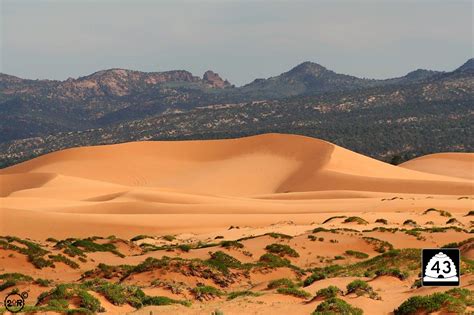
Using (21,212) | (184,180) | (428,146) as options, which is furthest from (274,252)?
(428,146)

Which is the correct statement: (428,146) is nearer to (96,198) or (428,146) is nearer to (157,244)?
(96,198)

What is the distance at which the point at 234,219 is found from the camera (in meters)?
57.3

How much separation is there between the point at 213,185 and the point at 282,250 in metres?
66.1

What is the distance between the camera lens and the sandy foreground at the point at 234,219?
2734 centimetres

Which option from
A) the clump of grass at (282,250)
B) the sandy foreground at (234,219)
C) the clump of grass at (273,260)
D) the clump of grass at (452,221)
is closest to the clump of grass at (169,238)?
the sandy foreground at (234,219)

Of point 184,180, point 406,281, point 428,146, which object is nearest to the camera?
point 406,281

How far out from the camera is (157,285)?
28.1 m

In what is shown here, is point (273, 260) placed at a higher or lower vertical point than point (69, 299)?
lower

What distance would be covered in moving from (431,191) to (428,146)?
103 m

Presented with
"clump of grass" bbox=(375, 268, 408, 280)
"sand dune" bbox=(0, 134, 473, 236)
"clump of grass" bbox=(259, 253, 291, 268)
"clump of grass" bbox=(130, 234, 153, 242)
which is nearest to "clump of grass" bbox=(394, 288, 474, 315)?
"clump of grass" bbox=(375, 268, 408, 280)

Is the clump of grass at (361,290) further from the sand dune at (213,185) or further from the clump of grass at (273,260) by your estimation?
the sand dune at (213,185)

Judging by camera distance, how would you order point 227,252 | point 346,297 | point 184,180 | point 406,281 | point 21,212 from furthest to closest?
1. point 184,180
2. point 21,212
3. point 227,252
4. point 406,281
5. point 346,297

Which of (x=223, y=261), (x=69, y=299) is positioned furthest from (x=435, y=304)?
(x=223, y=261)

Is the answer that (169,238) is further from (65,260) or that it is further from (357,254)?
(357,254)
